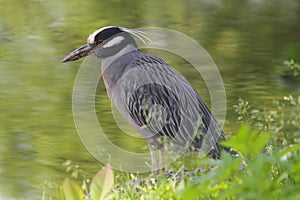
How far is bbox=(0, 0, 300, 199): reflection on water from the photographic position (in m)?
6.60

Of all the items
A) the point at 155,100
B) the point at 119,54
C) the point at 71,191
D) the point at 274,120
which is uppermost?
the point at 71,191

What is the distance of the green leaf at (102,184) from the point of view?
375cm

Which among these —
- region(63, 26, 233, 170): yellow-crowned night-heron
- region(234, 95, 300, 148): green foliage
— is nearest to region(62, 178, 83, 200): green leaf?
region(234, 95, 300, 148): green foliage

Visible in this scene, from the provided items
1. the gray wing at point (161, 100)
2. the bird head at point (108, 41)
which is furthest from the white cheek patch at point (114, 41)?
the gray wing at point (161, 100)

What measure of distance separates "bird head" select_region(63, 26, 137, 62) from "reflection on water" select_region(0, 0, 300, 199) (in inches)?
35.7

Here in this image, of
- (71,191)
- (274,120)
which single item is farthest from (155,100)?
(71,191)

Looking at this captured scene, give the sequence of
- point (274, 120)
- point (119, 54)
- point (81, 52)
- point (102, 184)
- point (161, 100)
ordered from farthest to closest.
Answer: point (81, 52), point (119, 54), point (161, 100), point (274, 120), point (102, 184)

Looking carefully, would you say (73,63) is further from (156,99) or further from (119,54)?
(156,99)

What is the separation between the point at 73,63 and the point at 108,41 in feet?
10.8

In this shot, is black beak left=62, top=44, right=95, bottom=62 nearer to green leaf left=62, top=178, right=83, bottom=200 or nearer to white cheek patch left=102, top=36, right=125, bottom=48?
white cheek patch left=102, top=36, right=125, bottom=48

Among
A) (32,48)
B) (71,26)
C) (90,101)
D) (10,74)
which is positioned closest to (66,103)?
(90,101)

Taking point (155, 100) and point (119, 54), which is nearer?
point (155, 100)

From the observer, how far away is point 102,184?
378 centimetres

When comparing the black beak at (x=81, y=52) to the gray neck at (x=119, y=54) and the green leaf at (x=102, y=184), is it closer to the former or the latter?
the gray neck at (x=119, y=54)
